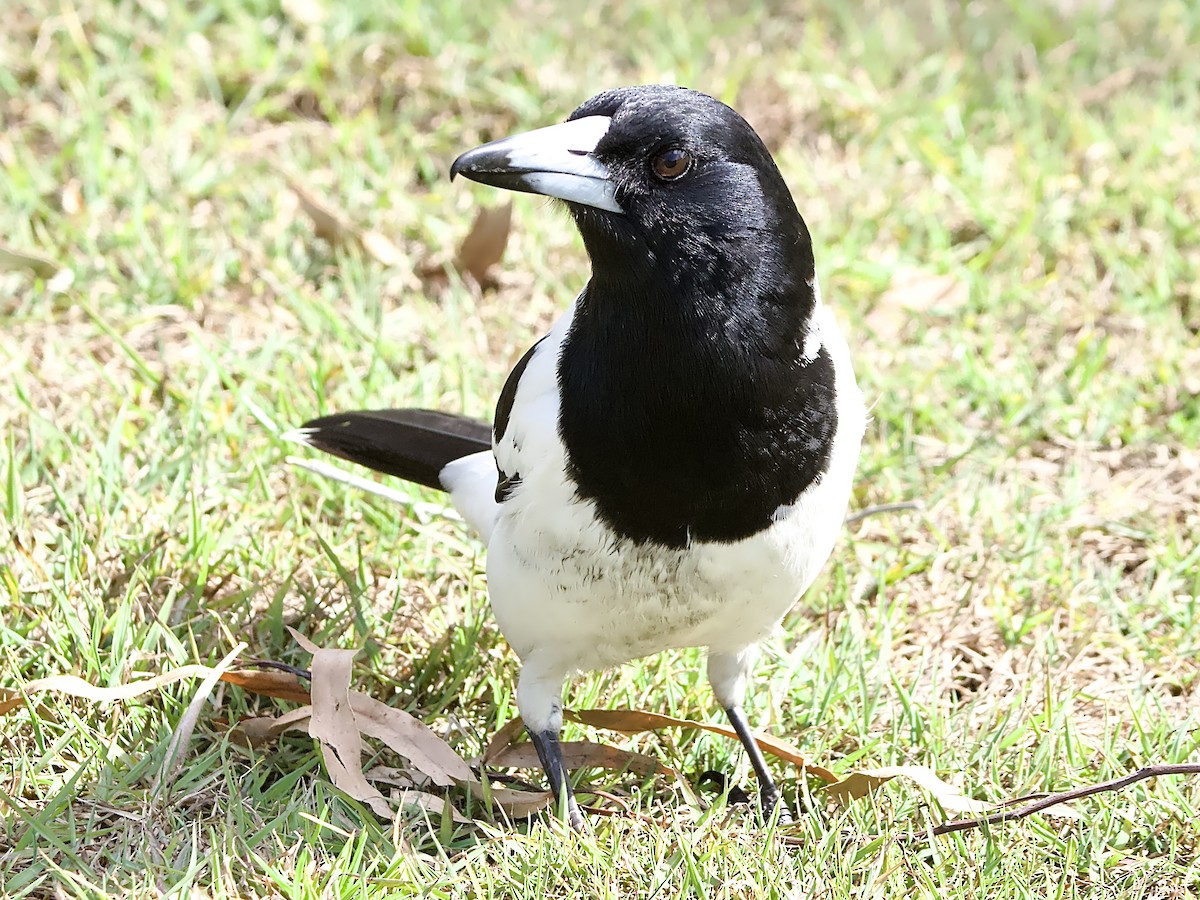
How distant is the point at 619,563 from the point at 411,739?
60cm

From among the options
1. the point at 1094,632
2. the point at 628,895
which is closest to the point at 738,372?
the point at 628,895

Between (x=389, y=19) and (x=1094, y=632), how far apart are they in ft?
10.1

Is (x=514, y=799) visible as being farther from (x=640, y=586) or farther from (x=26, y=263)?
(x=26, y=263)

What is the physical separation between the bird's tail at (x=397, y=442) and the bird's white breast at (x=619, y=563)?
0.42 meters

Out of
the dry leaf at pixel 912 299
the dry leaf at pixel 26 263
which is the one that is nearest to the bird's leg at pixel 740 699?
the dry leaf at pixel 912 299

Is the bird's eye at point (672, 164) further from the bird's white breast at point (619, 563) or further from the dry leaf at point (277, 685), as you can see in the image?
the dry leaf at point (277, 685)

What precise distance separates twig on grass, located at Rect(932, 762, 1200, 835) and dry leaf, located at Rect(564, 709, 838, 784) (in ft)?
0.97

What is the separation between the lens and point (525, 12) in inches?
206

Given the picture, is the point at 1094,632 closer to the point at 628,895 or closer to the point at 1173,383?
the point at 1173,383

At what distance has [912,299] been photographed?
4227 mm

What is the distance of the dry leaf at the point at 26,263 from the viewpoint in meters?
3.98

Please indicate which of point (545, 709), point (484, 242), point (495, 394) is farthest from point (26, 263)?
point (545, 709)

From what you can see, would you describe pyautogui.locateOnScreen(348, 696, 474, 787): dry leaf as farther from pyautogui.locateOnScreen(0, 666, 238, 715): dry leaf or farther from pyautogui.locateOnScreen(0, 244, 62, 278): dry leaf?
pyautogui.locateOnScreen(0, 244, 62, 278): dry leaf

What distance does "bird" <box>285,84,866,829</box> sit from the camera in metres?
2.29
